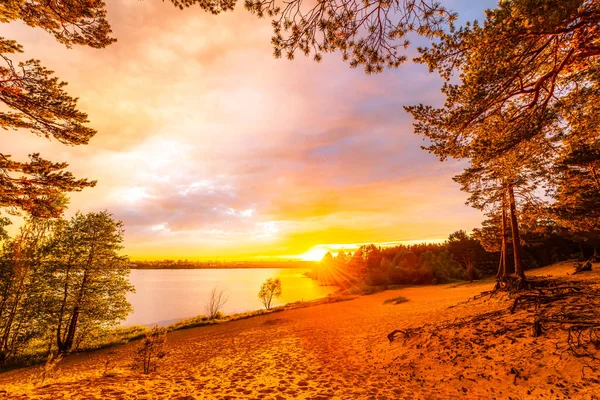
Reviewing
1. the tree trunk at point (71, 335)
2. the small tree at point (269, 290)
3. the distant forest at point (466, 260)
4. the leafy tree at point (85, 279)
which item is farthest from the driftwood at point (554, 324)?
the distant forest at point (466, 260)

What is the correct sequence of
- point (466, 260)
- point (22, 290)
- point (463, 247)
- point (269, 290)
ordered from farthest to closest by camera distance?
point (463, 247) → point (466, 260) → point (269, 290) → point (22, 290)

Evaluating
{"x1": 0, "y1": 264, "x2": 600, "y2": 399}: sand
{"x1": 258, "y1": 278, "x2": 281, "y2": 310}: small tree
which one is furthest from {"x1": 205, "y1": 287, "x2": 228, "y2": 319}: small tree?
{"x1": 0, "y1": 264, "x2": 600, "y2": 399}: sand

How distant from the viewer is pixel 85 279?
19.4 m

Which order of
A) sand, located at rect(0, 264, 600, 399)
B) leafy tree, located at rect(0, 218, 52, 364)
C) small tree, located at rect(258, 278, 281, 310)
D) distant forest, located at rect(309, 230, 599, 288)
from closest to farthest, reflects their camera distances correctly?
1. sand, located at rect(0, 264, 600, 399)
2. leafy tree, located at rect(0, 218, 52, 364)
3. small tree, located at rect(258, 278, 281, 310)
4. distant forest, located at rect(309, 230, 599, 288)

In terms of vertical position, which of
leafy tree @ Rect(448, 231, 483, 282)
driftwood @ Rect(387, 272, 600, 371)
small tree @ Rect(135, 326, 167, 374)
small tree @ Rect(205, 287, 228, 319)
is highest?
leafy tree @ Rect(448, 231, 483, 282)

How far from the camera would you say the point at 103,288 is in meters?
19.6

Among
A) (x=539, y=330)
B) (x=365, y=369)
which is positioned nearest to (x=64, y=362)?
(x=365, y=369)

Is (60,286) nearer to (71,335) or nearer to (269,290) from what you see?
(71,335)

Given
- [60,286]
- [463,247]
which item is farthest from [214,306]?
[463,247]

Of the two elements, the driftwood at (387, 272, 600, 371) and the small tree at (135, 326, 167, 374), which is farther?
the small tree at (135, 326, 167, 374)

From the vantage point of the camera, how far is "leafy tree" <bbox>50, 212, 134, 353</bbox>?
18.7 metres

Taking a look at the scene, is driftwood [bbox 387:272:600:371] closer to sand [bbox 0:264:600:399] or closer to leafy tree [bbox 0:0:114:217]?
sand [bbox 0:264:600:399]

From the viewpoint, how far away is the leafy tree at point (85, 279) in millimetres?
18703

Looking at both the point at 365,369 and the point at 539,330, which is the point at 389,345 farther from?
the point at 539,330
